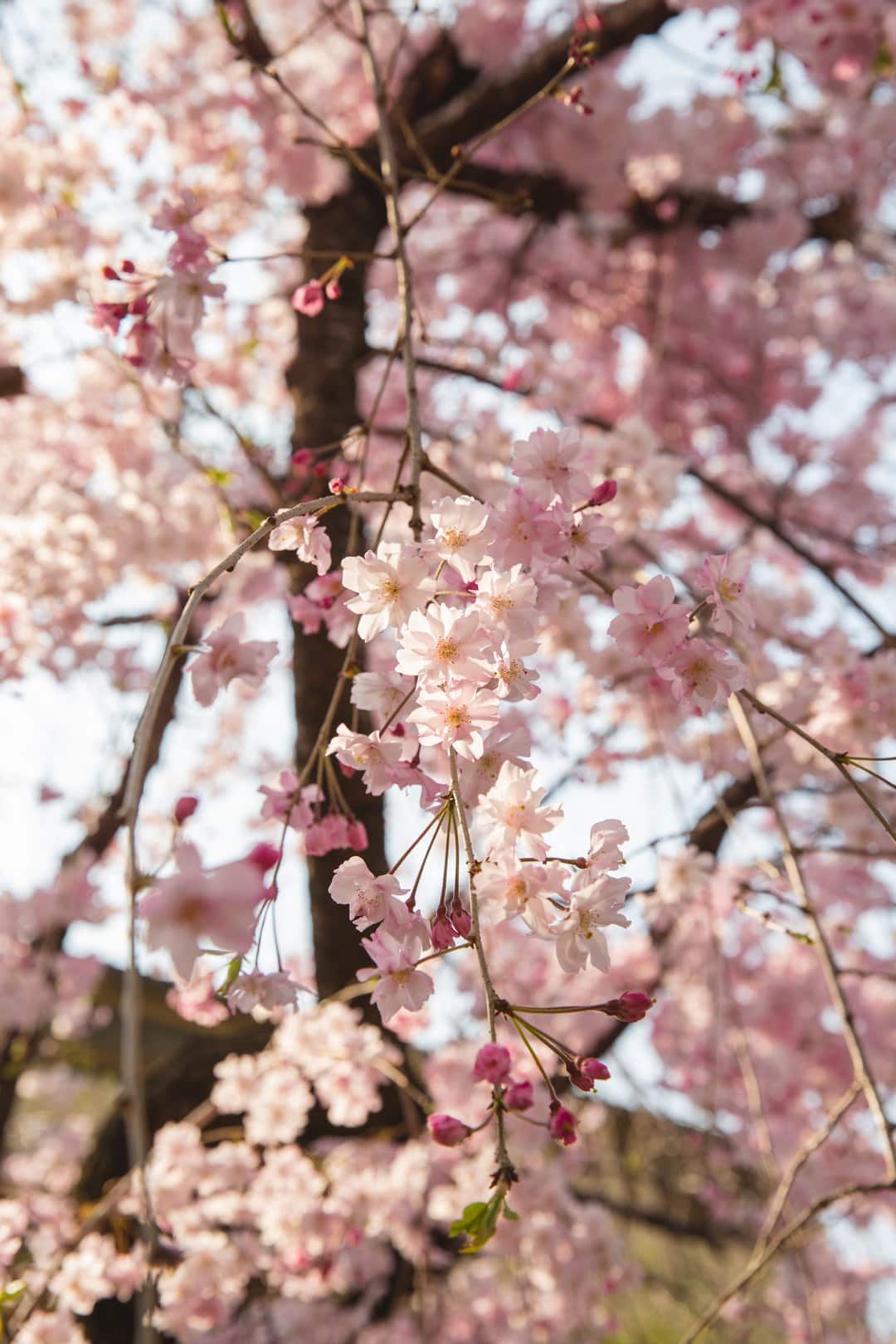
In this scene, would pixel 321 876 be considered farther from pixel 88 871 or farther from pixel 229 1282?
pixel 88 871

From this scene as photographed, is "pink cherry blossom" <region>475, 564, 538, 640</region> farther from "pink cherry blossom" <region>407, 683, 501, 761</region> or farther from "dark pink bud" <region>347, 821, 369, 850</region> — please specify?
"dark pink bud" <region>347, 821, 369, 850</region>

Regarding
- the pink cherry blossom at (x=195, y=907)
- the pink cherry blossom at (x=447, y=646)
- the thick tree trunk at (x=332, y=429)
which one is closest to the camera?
the pink cherry blossom at (x=195, y=907)

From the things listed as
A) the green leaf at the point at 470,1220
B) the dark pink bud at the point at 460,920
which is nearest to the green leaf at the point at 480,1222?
the green leaf at the point at 470,1220

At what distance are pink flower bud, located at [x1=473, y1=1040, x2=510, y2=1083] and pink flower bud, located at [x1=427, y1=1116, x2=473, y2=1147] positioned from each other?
9cm

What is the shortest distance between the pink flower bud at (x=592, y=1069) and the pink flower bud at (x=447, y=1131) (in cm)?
12

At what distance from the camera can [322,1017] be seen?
7.36 feet

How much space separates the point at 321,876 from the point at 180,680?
4.00ft

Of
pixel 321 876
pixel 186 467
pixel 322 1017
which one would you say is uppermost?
pixel 186 467

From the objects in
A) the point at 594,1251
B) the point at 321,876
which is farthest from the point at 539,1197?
the point at 321,876

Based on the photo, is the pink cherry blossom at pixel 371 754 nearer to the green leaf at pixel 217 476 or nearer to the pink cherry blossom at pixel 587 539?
the pink cherry blossom at pixel 587 539

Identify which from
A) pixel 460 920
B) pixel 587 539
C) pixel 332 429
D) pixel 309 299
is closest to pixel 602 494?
pixel 587 539

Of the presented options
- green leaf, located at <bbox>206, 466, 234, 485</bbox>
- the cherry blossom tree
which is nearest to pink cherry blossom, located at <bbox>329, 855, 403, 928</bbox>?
the cherry blossom tree

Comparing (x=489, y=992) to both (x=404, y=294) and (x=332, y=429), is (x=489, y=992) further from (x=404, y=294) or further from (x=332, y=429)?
(x=332, y=429)

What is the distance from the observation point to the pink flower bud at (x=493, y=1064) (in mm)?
812
